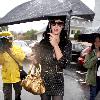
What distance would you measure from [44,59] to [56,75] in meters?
0.28

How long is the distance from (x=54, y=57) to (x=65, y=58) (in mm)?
152

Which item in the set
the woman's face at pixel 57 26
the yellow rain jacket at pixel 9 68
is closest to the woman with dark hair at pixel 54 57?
the woman's face at pixel 57 26

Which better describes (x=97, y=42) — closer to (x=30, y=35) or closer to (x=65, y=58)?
(x=65, y=58)

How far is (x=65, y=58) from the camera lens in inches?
184

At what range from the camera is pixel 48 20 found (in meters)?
4.89

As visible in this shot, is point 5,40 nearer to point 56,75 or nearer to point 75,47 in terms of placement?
point 56,75

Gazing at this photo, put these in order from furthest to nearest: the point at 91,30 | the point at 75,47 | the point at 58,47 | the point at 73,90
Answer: the point at 75,47 < the point at 73,90 < the point at 91,30 < the point at 58,47

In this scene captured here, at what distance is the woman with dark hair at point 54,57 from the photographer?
15.3 feet

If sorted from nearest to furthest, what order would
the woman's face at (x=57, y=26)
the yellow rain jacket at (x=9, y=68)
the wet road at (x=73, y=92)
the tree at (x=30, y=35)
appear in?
the woman's face at (x=57, y=26) < the yellow rain jacket at (x=9, y=68) < the wet road at (x=73, y=92) < the tree at (x=30, y=35)

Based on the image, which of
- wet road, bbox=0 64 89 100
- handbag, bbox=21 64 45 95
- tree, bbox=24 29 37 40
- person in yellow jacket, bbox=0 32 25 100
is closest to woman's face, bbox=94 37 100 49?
person in yellow jacket, bbox=0 32 25 100

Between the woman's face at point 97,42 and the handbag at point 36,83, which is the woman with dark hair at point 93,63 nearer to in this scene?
the woman's face at point 97,42

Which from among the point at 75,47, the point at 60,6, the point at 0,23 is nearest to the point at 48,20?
the point at 60,6

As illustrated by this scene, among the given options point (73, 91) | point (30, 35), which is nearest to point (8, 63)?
point (73, 91)

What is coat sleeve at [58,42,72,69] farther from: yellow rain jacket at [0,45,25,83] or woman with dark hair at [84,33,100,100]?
yellow rain jacket at [0,45,25,83]
